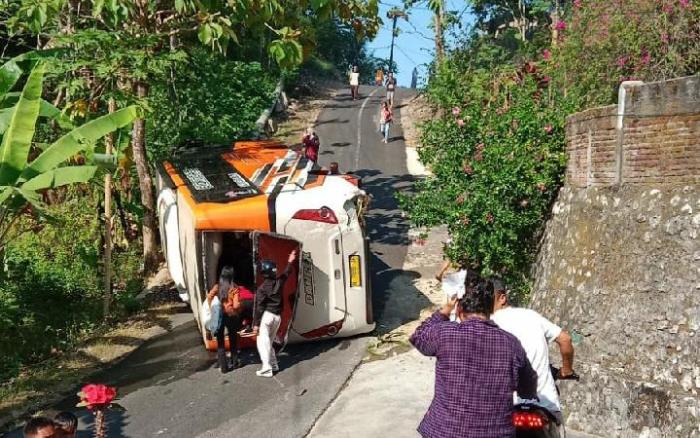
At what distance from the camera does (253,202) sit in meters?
9.13

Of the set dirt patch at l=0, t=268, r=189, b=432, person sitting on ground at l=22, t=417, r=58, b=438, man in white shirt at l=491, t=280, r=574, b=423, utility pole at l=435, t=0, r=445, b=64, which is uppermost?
utility pole at l=435, t=0, r=445, b=64

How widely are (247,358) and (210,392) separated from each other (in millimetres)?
1195

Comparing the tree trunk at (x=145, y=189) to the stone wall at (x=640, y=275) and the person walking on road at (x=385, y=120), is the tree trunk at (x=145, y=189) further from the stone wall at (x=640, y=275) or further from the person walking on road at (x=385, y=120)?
the person walking on road at (x=385, y=120)

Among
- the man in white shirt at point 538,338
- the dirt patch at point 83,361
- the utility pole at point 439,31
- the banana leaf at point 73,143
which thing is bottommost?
the dirt patch at point 83,361

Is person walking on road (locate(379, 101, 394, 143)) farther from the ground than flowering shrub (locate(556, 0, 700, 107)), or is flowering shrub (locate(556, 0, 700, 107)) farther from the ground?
flowering shrub (locate(556, 0, 700, 107))

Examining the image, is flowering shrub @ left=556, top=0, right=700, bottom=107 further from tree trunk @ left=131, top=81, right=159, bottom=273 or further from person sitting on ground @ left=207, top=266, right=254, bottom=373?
tree trunk @ left=131, top=81, right=159, bottom=273

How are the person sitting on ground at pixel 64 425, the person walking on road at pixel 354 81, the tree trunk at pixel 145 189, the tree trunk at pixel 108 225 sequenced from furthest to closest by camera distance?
1. the person walking on road at pixel 354 81
2. the tree trunk at pixel 145 189
3. the tree trunk at pixel 108 225
4. the person sitting on ground at pixel 64 425

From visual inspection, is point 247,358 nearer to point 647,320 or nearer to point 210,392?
point 210,392

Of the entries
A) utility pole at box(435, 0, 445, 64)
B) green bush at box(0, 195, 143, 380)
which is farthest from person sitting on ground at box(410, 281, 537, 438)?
utility pole at box(435, 0, 445, 64)

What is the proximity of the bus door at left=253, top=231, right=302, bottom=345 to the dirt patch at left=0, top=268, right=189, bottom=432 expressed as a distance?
2771 mm

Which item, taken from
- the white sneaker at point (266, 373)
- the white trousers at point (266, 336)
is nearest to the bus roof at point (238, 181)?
the white trousers at point (266, 336)

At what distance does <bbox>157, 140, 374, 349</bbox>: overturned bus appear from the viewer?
29.6ft

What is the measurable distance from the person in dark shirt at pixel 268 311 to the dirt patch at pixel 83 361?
262 centimetres

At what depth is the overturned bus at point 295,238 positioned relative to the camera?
9023mm
